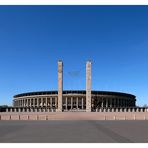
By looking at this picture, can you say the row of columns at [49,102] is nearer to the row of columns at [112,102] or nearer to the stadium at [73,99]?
the stadium at [73,99]

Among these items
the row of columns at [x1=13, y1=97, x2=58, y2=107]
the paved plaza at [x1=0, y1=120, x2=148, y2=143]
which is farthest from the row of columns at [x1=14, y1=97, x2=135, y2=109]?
the paved plaza at [x1=0, y1=120, x2=148, y2=143]

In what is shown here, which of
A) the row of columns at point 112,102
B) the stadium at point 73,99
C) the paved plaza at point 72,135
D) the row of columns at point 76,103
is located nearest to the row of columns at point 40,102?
the stadium at point 73,99

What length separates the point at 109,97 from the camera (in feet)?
383

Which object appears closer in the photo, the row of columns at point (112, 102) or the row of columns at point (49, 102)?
the row of columns at point (49, 102)

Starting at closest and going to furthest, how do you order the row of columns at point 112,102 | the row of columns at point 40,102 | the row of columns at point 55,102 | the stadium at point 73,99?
the stadium at point 73,99 → the row of columns at point 55,102 → the row of columns at point 40,102 → the row of columns at point 112,102

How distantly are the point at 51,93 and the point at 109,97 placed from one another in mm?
25302

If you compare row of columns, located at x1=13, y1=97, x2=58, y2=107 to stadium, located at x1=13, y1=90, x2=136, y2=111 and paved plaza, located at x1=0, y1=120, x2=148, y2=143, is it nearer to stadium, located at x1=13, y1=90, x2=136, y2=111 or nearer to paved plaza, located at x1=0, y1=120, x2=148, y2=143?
stadium, located at x1=13, y1=90, x2=136, y2=111

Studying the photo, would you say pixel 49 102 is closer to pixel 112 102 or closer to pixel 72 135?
pixel 112 102

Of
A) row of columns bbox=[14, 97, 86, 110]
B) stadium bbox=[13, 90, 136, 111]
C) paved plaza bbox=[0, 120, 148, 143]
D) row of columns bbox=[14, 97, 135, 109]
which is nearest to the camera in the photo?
paved plaza bbox=[0, 120, 148, 143]

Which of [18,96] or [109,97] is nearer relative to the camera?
[109,97]
